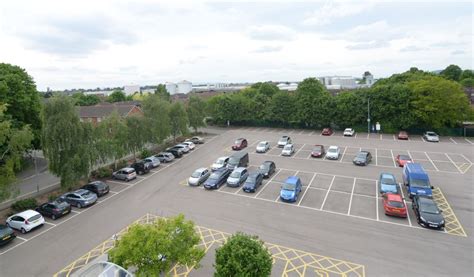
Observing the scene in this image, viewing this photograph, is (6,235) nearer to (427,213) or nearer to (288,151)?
(427,213)

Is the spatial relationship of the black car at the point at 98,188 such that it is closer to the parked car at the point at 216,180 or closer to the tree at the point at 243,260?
the parked car at the point at 216,180

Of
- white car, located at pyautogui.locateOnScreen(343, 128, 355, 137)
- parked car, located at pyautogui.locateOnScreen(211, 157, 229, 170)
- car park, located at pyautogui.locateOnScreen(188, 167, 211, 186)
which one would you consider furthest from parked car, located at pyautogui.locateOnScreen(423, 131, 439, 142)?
car park, located at pyautogui.locateOnScreen(188, 167, 211, 186)

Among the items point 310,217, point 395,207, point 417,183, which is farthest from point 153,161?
point 417,183

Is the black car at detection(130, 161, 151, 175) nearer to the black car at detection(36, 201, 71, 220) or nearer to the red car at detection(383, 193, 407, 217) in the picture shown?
the black car at detection(36, 201, 71, 220)

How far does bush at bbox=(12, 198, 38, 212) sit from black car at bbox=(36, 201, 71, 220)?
151 cm

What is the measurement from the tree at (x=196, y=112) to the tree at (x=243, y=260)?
37.0 meters

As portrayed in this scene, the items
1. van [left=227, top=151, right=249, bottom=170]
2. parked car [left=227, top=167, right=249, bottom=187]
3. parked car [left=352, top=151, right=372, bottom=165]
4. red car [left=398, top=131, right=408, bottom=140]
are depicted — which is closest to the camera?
parked car [left=227, top=167, right=249, bottom=187]

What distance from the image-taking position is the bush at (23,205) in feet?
68.1

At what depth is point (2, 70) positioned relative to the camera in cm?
3081

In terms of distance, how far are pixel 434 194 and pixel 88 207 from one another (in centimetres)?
2652

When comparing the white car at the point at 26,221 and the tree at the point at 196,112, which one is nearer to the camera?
the white car at the point at 26,221

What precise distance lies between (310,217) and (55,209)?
17635 millimetres

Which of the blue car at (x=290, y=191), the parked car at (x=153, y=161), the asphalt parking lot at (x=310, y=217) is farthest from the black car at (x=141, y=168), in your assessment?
the blue car at (x=290, y=191)

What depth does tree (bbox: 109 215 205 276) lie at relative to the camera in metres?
10.1
